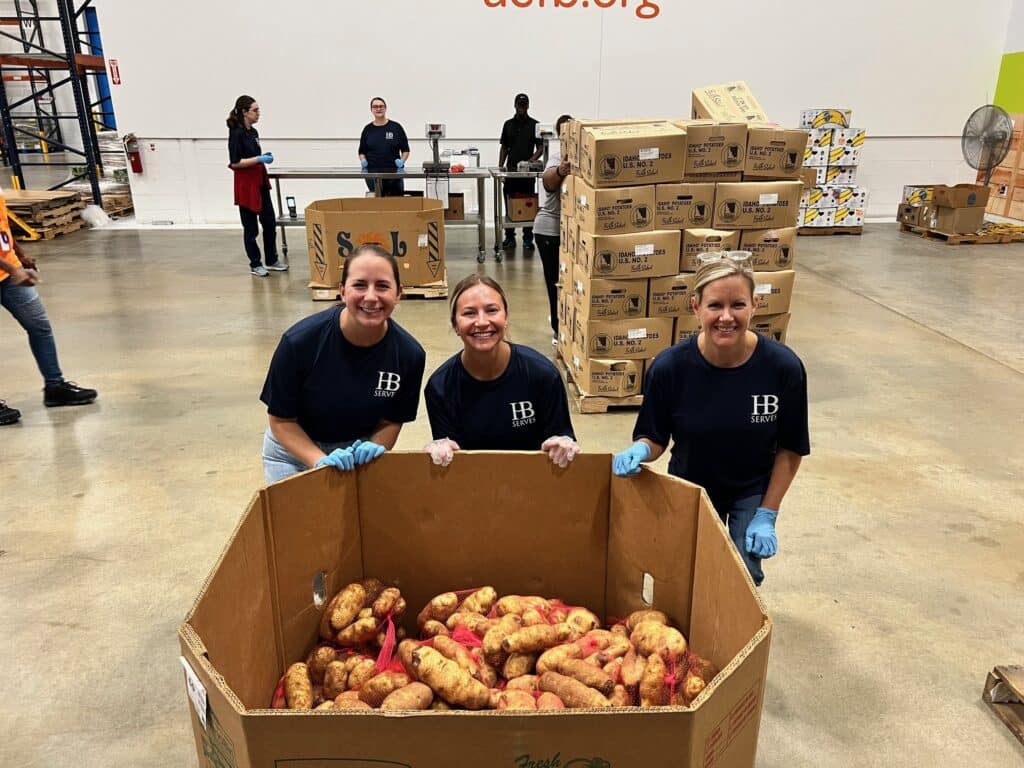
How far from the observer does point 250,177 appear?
7.34m

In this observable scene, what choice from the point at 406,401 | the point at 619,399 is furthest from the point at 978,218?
the point at 406,401

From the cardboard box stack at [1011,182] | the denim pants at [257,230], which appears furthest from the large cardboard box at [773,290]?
the cardboard box stack at [1011,182]

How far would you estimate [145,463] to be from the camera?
380 centimetres

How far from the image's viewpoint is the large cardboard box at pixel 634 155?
3850 mm

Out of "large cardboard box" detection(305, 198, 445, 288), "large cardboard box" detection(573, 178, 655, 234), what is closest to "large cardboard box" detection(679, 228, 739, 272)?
"large cardboard box" detection(573, 178, 655, 234)

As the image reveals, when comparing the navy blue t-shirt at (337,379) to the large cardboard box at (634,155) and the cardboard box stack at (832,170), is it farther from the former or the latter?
the cardboard box stack at (832,170)

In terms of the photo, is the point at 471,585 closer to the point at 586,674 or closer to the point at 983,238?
the point at 586,674

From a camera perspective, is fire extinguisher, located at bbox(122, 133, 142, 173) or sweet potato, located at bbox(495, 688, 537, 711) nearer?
sweet potato, located at bbox(495, 688, 537, 711)

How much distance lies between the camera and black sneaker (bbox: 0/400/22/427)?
4211 mm

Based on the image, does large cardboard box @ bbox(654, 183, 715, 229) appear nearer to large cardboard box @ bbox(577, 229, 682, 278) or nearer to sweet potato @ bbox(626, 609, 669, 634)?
large cardboard box @ bbox(577, 229, 682, 278)

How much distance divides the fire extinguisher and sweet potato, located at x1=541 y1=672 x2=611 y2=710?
1088 cm

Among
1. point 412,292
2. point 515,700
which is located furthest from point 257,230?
point 515,700

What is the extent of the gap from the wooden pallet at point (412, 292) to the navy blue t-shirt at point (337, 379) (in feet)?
15.9

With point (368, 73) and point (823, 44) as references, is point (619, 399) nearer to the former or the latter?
point (368, 73)
